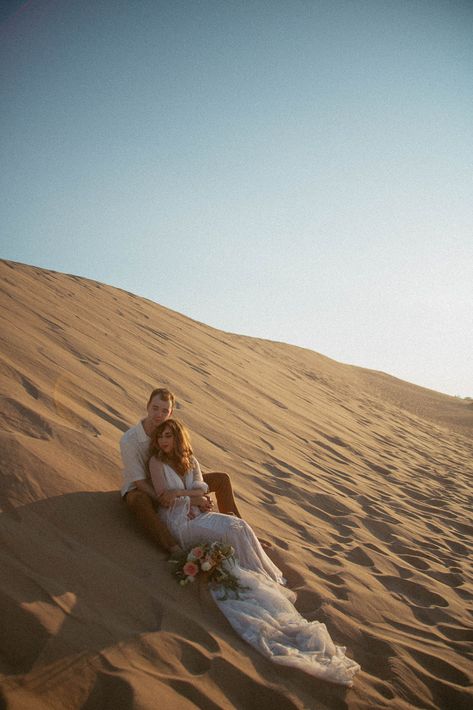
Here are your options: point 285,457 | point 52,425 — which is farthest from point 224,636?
point 285,457

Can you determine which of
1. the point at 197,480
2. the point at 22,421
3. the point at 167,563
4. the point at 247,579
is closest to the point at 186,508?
the point at 197,480

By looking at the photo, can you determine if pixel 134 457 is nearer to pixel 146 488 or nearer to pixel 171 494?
pixel 146 488

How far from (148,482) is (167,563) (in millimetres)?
570

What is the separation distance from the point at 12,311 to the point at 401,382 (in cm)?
3377

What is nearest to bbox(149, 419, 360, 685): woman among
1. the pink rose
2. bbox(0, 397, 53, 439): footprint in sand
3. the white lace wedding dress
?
the white lace wedding dress

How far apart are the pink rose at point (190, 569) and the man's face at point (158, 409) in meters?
0.96

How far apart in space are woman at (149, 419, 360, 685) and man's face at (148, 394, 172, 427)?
0.25 ft

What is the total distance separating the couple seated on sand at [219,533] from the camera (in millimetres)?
2225

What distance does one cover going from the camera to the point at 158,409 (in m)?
3.06

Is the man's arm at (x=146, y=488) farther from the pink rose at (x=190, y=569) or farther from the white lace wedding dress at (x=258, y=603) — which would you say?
the pink rose at (x=190, y=569)

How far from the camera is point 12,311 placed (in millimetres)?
6203

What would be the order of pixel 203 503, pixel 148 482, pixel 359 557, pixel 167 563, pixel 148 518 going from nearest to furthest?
pixel 167 563 → pixel 148 518 → pixel 203 503 → pixel 148 482 → pixel 359 557

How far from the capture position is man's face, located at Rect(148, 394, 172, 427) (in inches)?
120

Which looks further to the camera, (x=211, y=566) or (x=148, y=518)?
(x=148, y=518)
